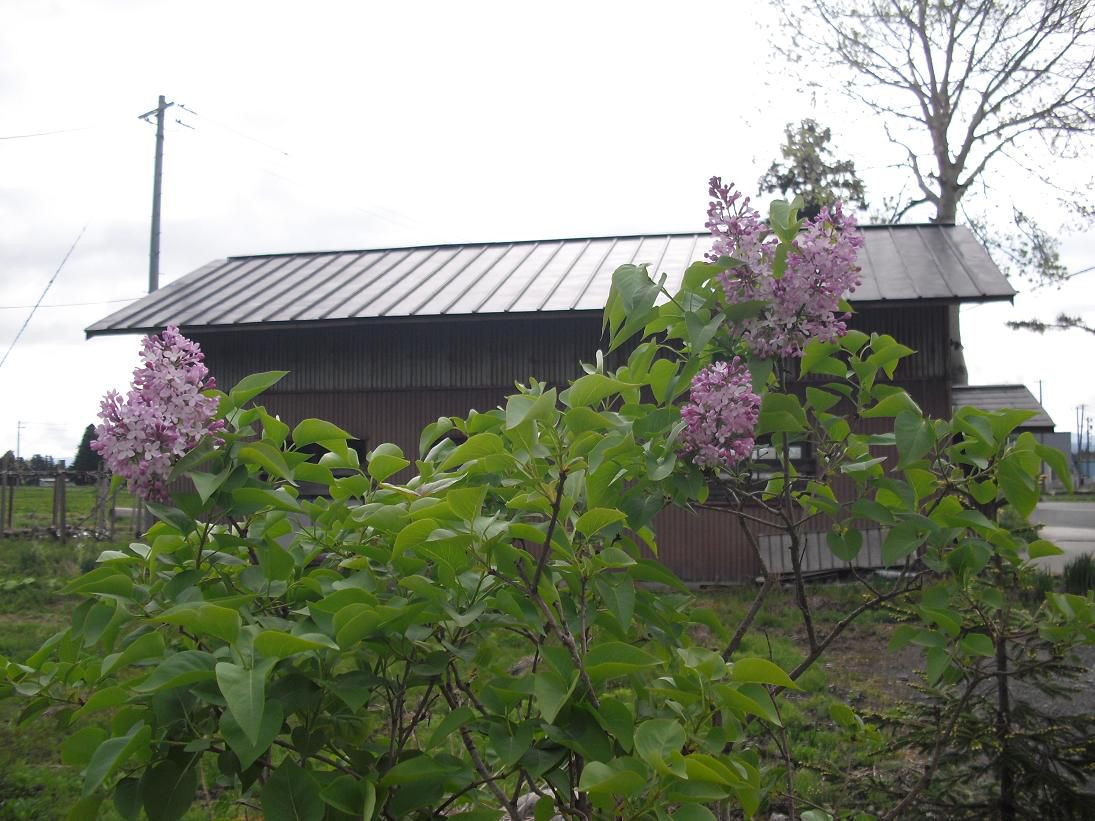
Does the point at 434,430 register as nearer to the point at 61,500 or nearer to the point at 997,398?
the point at 997,398

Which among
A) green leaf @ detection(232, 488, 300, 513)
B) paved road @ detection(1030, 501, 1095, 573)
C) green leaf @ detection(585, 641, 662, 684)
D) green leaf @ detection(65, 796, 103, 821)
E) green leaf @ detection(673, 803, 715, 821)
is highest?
green leaf @ detection(232, 488, 300, 513)

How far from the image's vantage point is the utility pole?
25125mm

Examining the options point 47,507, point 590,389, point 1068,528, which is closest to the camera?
point 590,389

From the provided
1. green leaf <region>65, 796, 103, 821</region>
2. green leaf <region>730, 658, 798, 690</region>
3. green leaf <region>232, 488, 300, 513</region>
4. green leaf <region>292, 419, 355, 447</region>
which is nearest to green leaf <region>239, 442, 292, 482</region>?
green leaf <region>232, 488, 300, 513</region>

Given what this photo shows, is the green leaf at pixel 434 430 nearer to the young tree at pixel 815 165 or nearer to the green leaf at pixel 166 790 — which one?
the green leaf at pixel 166 790

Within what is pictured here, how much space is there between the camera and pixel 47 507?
77.3 ft

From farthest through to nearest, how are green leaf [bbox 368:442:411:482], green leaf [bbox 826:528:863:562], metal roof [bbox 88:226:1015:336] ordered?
metal roof [bbox 88:226:1015:336]
green leaf [bbox 826:528:863:562]
green leaf [bbox 368:442:411:482]

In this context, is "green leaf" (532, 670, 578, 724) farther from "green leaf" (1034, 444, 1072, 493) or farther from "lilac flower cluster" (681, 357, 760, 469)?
"green leaf" (1034, 444, 1072, 493)

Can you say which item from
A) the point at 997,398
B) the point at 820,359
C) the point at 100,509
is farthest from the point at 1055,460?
the point at 100,509

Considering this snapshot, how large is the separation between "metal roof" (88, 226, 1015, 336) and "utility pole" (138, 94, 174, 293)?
9578mm

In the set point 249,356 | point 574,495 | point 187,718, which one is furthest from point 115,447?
point 249,356

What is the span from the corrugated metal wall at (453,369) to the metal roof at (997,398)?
37cm

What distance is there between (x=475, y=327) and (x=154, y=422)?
10933 millimetres

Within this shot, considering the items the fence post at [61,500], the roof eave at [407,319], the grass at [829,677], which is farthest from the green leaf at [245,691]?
the fence post at [61,500]
